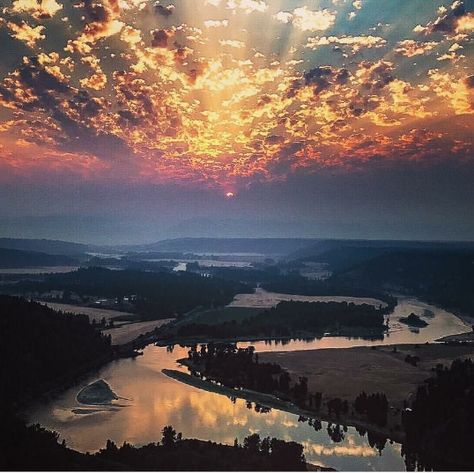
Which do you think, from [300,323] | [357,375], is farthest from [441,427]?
[300,323]

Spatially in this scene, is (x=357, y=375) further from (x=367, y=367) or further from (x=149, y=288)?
(x=149, y=288)

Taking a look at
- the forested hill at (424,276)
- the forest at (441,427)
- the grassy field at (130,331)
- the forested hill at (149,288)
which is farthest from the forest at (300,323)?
the forest at (441,427)

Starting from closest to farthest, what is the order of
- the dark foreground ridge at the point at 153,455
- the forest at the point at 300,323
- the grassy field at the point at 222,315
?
the dark foreground ridge at the point at 153,455, the forest at the point at 300,323, the grassy field at the point at 222,315

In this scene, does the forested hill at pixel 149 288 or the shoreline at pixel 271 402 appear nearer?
the shoreline at pixel 271 402

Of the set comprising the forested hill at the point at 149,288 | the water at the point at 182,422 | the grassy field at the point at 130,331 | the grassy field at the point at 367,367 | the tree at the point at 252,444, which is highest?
the forested hill at the point at 149,288

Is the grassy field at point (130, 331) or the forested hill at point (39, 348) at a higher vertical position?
the forested hill at point (39, 348)

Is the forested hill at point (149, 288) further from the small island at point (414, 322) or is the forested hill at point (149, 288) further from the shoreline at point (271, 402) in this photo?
the shoreline at point (271, 402)
